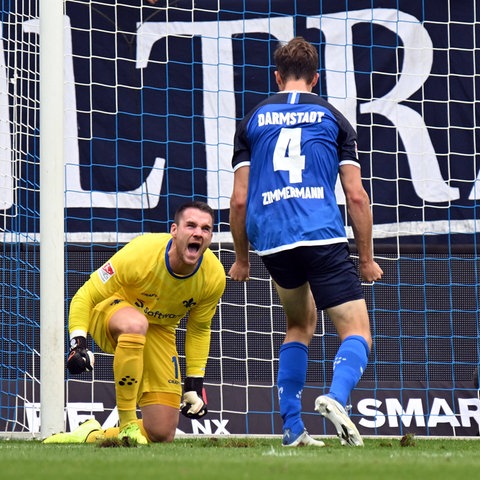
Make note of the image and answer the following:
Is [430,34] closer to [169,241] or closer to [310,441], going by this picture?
[169,241]

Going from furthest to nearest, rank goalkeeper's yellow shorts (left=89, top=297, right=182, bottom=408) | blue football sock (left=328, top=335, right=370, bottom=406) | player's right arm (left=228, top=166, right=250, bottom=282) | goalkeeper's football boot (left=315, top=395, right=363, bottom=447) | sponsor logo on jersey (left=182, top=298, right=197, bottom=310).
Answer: goalkeeper's yellow shorts (left=89, top=297, right=182, bottom=408)
sponsor logo on jersey (left=182, top=298, right=197, bottom=310)
player's right arm (left=228, top=166, right=250, bottom=282)
blue football sock (left=328, top=335, right=370, bottom=406)
goalkeeper's football boot (left=315, top=395, right=363, bottom=447)

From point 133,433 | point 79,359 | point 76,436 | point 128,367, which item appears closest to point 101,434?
point 76,436

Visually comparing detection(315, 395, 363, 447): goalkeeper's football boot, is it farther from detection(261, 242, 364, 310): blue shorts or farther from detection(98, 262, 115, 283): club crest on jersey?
detection(98, 262, 115, 283): club crest on jersey

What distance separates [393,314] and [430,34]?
6.18 ft

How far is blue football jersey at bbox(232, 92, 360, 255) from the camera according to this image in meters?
4.79

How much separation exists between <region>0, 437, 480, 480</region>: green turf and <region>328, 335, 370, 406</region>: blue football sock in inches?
10.3

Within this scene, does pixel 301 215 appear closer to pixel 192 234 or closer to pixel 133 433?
pixel 192 234

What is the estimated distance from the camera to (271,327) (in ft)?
24.2

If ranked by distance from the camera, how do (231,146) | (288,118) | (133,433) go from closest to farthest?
(288,118) → (133,433) → (231,146)

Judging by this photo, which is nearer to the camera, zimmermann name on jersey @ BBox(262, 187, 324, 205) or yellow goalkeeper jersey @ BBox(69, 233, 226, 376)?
zimmermann name on jersey @ BBox(262, 187, 324, 205)

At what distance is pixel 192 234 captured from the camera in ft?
18.0

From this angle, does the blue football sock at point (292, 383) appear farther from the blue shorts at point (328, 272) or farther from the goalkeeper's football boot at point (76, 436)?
the goalkeeper's football boot at point (76, 436)

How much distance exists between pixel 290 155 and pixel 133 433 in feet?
5.19

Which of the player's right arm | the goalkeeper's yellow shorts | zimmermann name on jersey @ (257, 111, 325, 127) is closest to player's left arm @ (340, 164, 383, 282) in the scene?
zimmermann name on jersey @ (257, 111, 325, 127)
